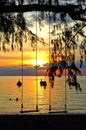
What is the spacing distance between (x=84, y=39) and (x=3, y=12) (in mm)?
1509
